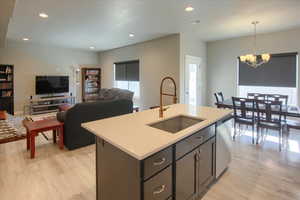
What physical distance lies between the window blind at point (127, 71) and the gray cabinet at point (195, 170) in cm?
535

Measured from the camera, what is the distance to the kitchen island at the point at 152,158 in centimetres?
136

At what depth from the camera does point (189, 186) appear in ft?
5.96

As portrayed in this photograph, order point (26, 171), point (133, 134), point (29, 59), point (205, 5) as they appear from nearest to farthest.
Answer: point (133, 134), point (26, 171), point (205, 5), point (29, 59)

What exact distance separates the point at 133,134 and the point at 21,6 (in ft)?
11.9

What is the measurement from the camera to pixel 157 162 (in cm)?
143

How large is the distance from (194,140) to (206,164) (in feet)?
1.56

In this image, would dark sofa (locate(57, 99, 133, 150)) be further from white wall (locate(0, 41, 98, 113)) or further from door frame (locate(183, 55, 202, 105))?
white wall (locate(0, 41, 98, 113))

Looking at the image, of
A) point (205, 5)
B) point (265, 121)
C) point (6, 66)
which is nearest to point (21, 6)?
point (205, 5)

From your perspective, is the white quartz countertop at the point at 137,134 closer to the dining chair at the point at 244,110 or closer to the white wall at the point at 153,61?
the dining chair at the point at 244,110

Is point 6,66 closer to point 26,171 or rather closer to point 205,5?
point 26,171

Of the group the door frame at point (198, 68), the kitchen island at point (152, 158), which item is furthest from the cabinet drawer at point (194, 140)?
the door frame at point (198, 68)

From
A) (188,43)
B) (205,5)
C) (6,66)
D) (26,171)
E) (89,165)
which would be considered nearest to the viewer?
(26,171)

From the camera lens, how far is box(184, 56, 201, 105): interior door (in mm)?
5707

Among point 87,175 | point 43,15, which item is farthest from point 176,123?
point 43,15
